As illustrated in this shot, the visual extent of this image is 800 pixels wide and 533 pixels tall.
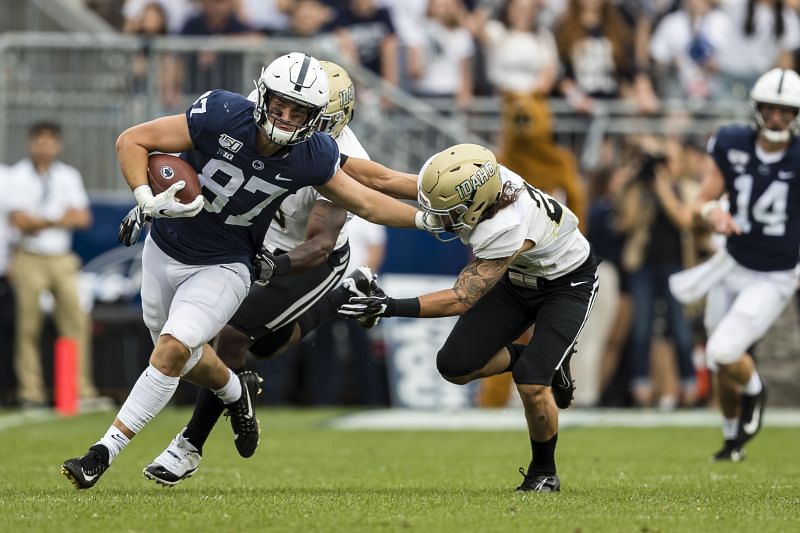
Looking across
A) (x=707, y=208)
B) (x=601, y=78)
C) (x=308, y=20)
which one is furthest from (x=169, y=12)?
(x=707, y=208)

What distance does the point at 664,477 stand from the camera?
7.98m

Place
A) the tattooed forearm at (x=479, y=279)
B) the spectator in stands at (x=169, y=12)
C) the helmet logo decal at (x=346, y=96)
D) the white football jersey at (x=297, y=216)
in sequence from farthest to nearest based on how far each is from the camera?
the spectator in stands at (x=169, y=12)
the white football jersey at (x=297, y=216)
the helmet logo decal at (x=346, y=96)
the tattooed forearm at (x=479, y=279)

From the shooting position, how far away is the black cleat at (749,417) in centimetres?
942

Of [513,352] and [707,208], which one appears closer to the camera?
[513,352]

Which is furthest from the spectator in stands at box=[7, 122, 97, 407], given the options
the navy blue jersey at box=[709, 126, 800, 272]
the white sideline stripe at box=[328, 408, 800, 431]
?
the navy blue jersey at box=[709, 126, 800, 272]

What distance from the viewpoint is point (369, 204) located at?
7.02 meters

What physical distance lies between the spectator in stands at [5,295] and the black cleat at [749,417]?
23.2 feet

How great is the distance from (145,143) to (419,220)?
1312mm

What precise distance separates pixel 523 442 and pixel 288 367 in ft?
12.2

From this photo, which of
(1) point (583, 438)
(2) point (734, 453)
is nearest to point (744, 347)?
(2) point (734, 453)

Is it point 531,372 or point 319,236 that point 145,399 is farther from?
point 531,372

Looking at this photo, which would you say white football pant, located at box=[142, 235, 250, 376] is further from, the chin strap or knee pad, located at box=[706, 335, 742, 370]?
the chin strap

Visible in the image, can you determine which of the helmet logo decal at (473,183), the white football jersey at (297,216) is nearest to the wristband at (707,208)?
the white football jersey at (297,216)

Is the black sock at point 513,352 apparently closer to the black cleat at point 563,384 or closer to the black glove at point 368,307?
the black cleat at point 563,384
